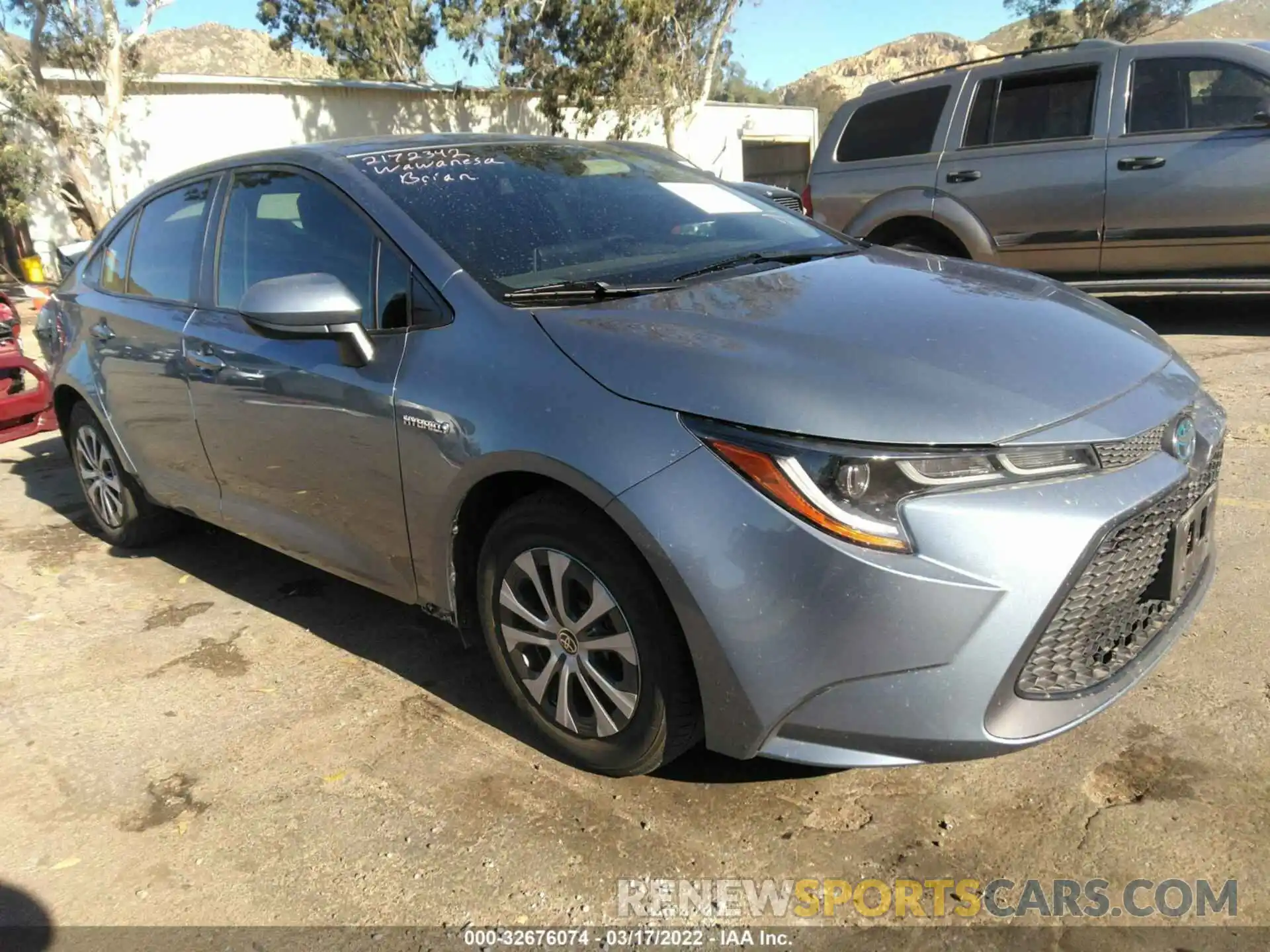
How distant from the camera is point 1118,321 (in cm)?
281

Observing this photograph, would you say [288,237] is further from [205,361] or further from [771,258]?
[771,258]

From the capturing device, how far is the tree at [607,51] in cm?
2256

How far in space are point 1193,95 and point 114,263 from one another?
664cm

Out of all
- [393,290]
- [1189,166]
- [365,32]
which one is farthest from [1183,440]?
[365,32]

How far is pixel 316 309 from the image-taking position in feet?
9.15

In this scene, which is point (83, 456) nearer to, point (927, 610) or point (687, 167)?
point (687, 167)

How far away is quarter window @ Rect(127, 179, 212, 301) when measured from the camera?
12.6 ft

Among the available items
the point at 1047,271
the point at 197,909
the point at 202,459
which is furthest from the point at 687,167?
the point at 1047,271

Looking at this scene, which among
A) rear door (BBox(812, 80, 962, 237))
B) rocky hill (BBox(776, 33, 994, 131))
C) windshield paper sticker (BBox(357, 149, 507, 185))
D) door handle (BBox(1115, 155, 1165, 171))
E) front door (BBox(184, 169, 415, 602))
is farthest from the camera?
rocky hill (BBox(776, 33, 994, 131))

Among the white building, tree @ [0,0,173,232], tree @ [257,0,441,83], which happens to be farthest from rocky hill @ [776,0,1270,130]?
tree @ [0,0,173,232]

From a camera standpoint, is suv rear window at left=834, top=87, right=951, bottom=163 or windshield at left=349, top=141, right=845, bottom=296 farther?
suv rear window at left=834, top=87, right=951, bottom=163

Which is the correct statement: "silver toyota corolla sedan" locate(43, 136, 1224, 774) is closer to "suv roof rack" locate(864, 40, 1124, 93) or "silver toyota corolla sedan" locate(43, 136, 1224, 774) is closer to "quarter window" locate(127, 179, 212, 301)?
"quarter window" locate(127, 179, 212, 301)

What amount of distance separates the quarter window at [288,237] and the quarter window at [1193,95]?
584 centimetres

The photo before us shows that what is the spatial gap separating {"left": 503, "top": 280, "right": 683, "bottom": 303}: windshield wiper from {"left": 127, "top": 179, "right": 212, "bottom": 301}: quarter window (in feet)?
5.64
